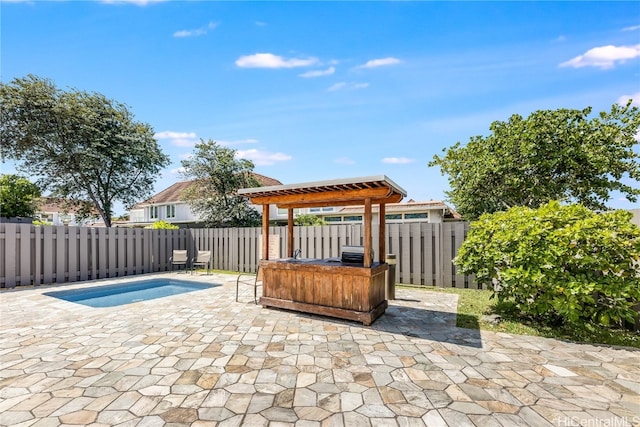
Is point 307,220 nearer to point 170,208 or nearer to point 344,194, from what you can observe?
point 170,208

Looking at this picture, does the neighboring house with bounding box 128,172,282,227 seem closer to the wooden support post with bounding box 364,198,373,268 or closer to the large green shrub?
the wooden support post with bounding box 364,198,373,268

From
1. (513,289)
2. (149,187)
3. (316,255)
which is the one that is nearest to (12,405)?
(513,289)

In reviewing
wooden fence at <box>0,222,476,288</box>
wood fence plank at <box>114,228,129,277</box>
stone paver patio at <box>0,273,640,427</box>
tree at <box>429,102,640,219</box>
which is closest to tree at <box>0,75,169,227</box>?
wood fence plank at <box>114,228,129,277</box>

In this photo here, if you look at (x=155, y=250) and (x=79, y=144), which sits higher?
(x=79, y=144)

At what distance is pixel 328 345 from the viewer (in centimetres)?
362

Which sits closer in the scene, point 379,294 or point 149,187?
point 379,294

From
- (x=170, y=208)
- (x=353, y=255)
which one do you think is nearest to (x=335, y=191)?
(x=353, y=255)

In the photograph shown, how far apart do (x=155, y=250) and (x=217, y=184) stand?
7.34 meters

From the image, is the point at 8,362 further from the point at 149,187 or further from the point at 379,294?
the point at 149,187

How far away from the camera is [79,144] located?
1546 centimetres

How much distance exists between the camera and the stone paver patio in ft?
7.12

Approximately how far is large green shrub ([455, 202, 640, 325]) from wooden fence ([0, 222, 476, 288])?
3.00m

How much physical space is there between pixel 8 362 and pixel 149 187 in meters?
17.7

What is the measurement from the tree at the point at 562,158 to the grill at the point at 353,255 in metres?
7.68
